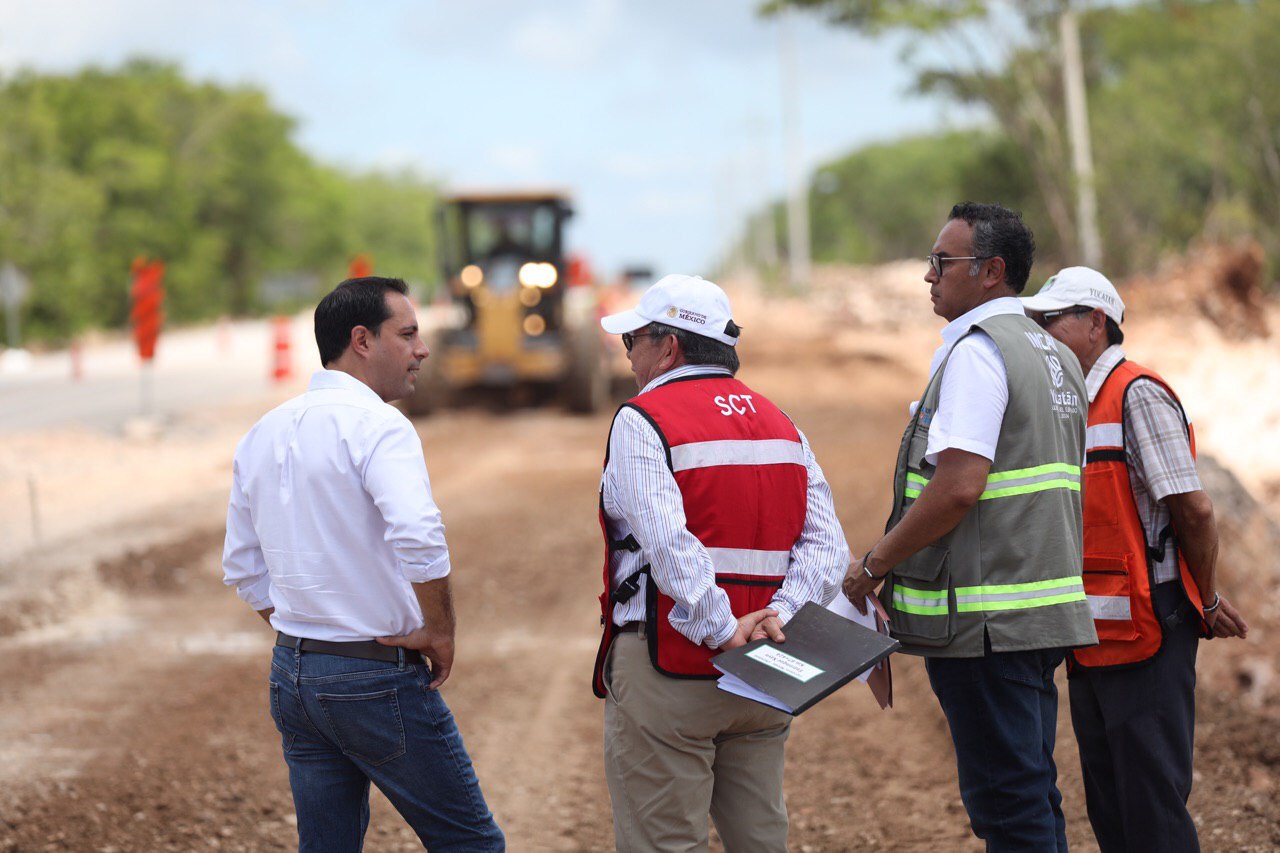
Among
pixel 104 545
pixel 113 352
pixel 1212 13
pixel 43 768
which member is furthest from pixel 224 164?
pixel 43 768

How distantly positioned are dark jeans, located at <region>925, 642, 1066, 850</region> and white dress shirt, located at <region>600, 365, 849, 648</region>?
0.44 metres

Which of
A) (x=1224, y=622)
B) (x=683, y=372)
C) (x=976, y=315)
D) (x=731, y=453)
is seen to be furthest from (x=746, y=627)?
(x=1224, y=622)

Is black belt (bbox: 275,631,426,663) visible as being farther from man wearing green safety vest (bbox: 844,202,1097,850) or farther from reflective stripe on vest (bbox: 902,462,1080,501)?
reflective stripe on vest (bbox: 902,462,1080,501)

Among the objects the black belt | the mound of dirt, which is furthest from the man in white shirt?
the mound of dirt

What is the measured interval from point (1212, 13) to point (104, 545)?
23.0 metres

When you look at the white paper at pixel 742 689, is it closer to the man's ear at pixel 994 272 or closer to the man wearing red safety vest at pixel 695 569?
the man wearing red safety vest at pixel 695 569

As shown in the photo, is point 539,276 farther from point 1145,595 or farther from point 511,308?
point 1145,595

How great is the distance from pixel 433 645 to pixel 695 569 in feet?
2.28

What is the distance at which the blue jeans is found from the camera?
3.26 m

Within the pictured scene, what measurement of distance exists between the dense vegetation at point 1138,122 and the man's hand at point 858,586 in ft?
65.6

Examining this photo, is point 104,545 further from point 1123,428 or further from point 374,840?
point 1123,428

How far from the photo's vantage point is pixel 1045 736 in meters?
3.62

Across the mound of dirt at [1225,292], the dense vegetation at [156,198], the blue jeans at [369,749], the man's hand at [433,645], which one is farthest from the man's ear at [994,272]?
the dense vegetation at [156,198]

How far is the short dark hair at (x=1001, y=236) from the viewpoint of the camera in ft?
12.0
